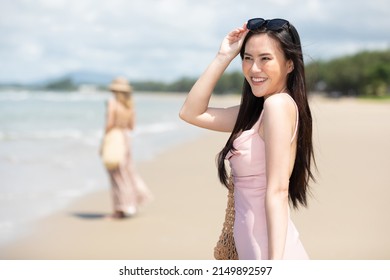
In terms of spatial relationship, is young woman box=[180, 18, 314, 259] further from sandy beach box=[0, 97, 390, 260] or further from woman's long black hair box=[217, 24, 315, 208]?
sandy beach box=[0, 97, 390, 260]

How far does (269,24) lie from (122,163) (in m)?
4.84

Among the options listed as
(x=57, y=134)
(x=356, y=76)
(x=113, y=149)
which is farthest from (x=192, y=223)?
(x=356, y=76)

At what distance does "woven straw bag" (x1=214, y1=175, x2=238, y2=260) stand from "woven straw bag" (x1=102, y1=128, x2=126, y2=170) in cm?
454

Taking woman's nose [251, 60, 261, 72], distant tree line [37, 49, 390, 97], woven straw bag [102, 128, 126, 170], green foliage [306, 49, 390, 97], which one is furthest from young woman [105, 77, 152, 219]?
green foliage [306, 49, 390, 97]

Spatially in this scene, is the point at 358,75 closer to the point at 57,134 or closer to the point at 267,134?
the point at 57,134

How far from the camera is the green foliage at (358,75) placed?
49906 mm

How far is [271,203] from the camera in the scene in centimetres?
171

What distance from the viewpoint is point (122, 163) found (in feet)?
21.3

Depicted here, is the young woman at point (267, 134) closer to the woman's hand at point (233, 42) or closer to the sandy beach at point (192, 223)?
Answer: the woman's hand at point (233, 42)

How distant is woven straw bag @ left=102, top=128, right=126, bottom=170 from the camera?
21.1 ft

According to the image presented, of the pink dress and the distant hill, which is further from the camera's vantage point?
the distant hill

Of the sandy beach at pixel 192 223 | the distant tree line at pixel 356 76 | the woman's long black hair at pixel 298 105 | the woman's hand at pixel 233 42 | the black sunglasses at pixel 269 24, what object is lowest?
the sandy beach at pixel 192 223

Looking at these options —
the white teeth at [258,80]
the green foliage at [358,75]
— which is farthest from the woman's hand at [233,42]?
the green foliage at [358,75]
